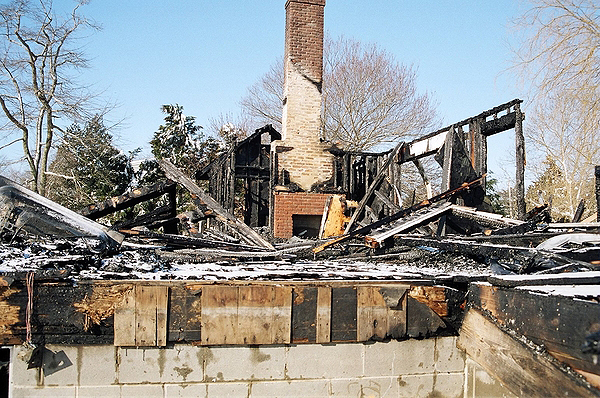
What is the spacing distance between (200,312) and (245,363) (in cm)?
44

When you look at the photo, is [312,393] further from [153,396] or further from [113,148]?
[113,148]

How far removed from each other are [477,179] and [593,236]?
10.7ft

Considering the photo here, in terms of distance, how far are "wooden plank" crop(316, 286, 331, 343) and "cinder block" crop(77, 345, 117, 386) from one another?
1256 millimetres

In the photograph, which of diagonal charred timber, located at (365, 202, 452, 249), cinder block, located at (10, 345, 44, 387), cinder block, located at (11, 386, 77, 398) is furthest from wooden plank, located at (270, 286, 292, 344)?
diagonal charred timber, located at (365, 202, 452, 249)

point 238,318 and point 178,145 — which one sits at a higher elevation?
point 178,145

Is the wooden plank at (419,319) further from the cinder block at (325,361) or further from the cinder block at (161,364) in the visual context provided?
the cinder block at (161,364)

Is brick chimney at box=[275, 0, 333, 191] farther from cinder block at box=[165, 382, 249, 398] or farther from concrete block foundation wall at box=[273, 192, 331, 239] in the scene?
cinder block at box=[165, 382, 249, 398]

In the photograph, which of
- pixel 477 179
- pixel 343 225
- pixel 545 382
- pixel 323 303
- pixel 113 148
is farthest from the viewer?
pixel 113 148

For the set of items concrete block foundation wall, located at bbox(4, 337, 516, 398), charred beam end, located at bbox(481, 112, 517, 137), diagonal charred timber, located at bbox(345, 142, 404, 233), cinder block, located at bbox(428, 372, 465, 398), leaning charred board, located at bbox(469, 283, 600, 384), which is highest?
charred beam end, located at bbox(481, 112, 517, 137)

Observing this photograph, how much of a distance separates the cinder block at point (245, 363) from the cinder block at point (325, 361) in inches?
3.2

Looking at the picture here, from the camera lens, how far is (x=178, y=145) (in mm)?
18531

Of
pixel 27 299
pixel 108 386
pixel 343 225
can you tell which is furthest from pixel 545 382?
pixel 343 225

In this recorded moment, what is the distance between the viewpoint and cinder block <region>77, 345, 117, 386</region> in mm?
2793

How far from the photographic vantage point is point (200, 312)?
279 centimetres
